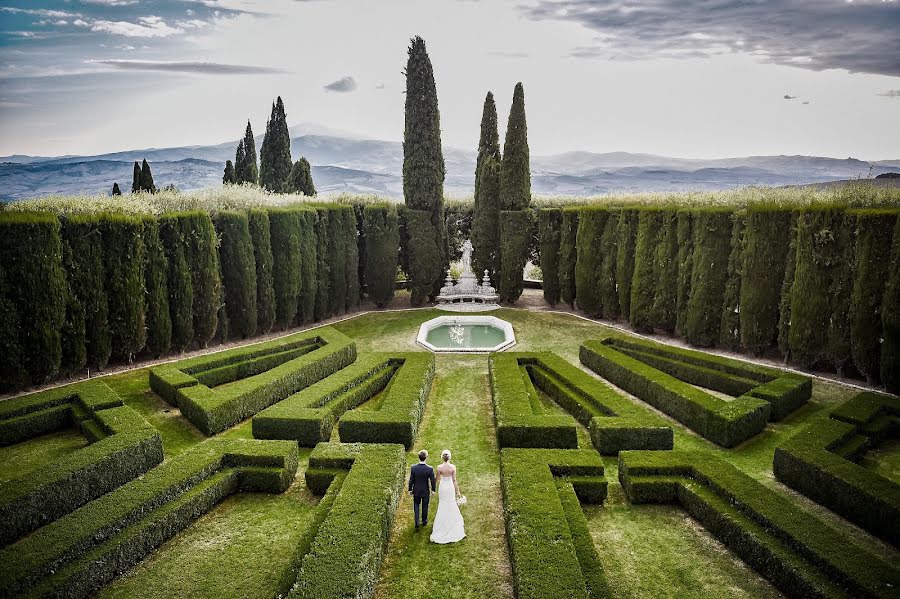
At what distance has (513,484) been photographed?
8.18m

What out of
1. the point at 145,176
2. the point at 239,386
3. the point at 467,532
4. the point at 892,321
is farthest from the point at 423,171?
the point at 145,176

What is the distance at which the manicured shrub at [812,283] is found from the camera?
1405 cm

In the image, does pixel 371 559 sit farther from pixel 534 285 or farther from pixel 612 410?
pixel 534 285

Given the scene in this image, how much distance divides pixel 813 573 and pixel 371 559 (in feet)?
17.6

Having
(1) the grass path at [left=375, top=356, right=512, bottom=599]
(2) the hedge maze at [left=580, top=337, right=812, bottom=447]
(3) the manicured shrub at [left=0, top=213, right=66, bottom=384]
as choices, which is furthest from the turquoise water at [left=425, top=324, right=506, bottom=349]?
(3) the manicured shrub at [left=0, top=213, right=66, bottom=384]

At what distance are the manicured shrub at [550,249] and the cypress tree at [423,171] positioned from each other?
15.3 feet

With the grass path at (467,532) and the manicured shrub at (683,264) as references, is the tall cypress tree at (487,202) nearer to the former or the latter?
the manicured shrub at (683,264)

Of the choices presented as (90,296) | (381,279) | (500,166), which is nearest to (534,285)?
(500,166)

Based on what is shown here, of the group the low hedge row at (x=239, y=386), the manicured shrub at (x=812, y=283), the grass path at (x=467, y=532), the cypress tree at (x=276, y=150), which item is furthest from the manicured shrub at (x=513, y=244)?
the cypress tree at (x=276, y=150)

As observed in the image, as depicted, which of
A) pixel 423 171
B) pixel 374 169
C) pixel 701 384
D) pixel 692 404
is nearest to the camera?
pixel 692 404

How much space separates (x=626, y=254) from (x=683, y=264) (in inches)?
107

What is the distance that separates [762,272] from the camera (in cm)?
1551

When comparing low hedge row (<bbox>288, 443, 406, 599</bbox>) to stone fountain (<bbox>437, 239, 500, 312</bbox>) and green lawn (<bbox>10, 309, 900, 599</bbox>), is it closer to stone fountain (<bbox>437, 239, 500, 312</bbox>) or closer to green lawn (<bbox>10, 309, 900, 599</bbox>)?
green lawn (<bbox>10, 309, 900, 599</bbox>)

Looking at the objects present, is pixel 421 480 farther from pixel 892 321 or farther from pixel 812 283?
pixel 812 283
